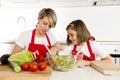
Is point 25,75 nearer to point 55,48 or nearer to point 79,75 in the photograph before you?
point 79,75

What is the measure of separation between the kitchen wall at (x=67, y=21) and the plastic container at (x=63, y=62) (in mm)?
1000

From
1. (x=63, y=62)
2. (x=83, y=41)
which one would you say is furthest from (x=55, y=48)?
(x=63, y=62)

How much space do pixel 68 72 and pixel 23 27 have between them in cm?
129

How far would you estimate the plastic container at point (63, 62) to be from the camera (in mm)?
1201

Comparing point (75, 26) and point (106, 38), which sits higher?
point (75, 26)

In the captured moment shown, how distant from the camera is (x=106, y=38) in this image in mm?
2262

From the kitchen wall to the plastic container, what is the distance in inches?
39.4

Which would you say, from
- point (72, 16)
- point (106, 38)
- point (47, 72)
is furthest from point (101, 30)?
point (47, 72)

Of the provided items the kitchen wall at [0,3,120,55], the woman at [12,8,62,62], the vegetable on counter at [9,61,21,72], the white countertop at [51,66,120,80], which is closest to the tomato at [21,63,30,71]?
the vegetable on counter at [9,61,21,72]

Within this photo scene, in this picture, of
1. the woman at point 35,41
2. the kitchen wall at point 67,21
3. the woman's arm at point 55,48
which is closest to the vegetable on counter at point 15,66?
the woman's arm at point 55,48

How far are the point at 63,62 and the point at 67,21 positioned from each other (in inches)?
44.6

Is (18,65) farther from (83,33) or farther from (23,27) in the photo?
(23,27)

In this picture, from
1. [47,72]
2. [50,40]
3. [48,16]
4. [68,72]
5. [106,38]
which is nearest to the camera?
[47,72]

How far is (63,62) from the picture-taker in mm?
1206
